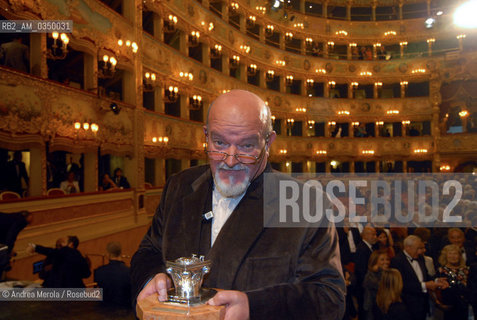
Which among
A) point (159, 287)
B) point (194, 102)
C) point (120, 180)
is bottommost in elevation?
point (120, 180)

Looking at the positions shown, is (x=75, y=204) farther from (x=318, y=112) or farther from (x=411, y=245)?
(x=318, y=112)

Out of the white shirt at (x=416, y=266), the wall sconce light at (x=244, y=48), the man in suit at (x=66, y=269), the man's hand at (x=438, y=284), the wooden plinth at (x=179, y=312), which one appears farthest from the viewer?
the wall sconce light at (x=244, y=48)

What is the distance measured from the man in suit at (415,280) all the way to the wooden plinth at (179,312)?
12.1 feet

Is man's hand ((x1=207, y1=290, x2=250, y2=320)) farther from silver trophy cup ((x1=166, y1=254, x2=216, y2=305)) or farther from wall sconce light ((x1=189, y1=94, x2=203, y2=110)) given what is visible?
wall sconce light ((x1=189, y1=94, x2=203, y2=110))

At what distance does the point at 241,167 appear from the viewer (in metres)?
1.73

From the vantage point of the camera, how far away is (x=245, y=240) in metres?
1.62

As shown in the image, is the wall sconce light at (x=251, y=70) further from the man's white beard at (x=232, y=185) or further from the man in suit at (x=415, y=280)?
the man's white beard at (x=232, y=185)

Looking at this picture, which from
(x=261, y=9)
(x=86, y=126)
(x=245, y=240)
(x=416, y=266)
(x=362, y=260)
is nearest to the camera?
(x=245, y=240)

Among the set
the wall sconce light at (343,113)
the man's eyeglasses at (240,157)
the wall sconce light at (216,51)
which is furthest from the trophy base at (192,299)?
the wall sconce light at (343,113)

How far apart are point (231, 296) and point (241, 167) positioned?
2.12 feet

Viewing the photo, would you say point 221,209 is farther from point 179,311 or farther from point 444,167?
point 444,167

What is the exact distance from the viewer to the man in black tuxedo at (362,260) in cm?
461

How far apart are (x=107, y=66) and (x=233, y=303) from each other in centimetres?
986

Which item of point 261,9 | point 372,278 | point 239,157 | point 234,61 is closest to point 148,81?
point 234,61
